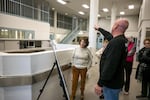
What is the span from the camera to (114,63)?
1650 mm

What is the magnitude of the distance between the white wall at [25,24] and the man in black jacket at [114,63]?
7.80m

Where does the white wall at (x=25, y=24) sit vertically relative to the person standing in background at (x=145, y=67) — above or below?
above

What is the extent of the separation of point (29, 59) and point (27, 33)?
851 centimetres

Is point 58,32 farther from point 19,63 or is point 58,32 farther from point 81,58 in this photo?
point 19,63

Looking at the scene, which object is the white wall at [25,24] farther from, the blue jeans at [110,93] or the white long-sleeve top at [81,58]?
the blue jeans at [110,93]


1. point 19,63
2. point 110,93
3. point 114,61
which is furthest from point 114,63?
point 19,63

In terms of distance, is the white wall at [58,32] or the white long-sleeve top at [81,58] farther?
the white wall at [58,32]

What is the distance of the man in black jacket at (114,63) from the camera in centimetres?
165

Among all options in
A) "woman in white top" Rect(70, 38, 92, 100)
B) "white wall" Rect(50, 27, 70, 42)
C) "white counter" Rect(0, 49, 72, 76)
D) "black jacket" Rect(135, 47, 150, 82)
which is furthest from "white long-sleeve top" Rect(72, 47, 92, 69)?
"white wall" Rect(50, 27, 70, 42)

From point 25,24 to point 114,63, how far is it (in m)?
9.03

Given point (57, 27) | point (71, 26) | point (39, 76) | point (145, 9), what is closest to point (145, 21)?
point (145, 9)

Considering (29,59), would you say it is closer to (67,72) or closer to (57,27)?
(67,72)

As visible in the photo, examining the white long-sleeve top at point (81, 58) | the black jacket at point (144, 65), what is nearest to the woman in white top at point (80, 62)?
the white long-sleeve top at point (81, 58)

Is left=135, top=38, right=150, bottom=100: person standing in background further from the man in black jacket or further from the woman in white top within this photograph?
the man in black jacket
